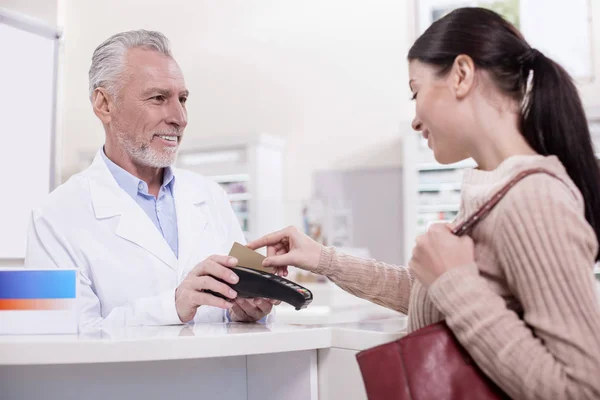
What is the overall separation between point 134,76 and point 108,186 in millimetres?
401

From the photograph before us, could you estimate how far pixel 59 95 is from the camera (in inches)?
132

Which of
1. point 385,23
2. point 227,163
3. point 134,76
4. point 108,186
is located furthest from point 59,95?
point 385,23

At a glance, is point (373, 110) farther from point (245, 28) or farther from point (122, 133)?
point (122, 133)

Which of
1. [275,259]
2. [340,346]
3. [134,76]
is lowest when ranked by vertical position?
[340,346]

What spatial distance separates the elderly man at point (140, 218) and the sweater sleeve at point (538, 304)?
0.63m

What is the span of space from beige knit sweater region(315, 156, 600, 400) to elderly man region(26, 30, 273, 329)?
61 centimetres

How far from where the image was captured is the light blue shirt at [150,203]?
6.66 feet

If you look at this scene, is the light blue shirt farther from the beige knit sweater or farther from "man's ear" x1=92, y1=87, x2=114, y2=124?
the beige knit sweater

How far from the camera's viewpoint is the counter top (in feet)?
3.62

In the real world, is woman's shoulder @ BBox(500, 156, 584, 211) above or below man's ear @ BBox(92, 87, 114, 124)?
below

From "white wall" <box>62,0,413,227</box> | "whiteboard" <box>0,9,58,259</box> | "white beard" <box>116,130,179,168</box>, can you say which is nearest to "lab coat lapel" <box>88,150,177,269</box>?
"white beard" <box>116,130,179,168</box>

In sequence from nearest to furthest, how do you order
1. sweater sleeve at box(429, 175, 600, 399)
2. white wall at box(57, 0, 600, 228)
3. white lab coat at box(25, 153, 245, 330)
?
1. sweater sleeve at box(429, 175, 600, 399)
2. white lab coat at box(25, 153, 245, 330)
3. white wall at box(57, 0, 600, 228)

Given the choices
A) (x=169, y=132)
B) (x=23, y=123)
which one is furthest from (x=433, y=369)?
(x=23, y=123)

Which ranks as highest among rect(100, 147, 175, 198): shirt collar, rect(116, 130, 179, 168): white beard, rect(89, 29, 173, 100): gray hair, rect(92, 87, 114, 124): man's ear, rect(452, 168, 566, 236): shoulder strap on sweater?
rect(89, 29, 173, 100): gray hair
